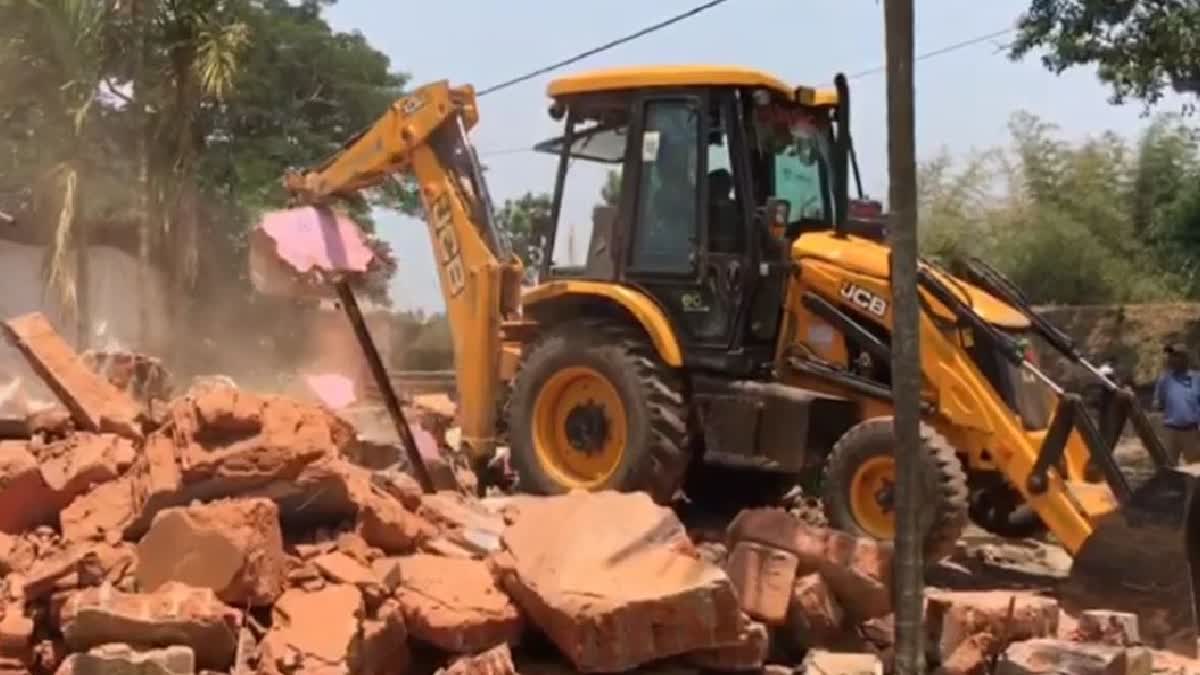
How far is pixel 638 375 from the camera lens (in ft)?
28.1

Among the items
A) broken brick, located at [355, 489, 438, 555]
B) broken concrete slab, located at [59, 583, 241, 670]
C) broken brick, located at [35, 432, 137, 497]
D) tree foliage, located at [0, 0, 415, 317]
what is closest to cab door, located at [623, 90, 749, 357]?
broken brick, located at [355, 489, 438, 555]

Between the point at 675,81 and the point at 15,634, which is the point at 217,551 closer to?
the point at 15,634

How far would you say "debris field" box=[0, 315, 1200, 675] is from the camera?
5.62 meters

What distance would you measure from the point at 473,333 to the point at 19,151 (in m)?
13.4

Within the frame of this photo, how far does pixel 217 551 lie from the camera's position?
5.68 metres

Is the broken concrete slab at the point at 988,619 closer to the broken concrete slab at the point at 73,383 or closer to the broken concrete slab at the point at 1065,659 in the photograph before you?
the broken concrete slab at the point at 1065,659

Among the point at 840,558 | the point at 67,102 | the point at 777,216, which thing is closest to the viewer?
the point at 840,558

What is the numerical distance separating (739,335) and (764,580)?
244 cm

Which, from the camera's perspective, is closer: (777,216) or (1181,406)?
(777,216)

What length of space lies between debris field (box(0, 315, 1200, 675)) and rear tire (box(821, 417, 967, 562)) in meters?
0.84

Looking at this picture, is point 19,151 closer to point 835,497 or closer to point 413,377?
point 413,377

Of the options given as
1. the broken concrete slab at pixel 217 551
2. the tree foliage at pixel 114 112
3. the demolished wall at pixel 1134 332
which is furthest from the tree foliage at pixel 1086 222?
the broken concrete slab at pixel 217 551

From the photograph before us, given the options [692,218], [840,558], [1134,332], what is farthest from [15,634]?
[1134,332]

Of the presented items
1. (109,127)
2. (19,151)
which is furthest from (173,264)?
(19,151)
